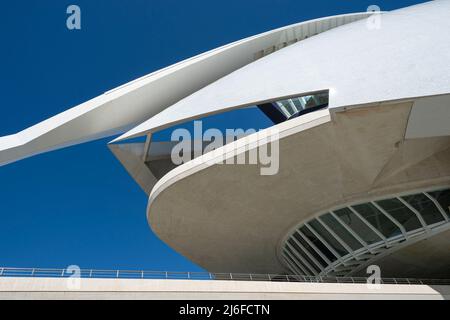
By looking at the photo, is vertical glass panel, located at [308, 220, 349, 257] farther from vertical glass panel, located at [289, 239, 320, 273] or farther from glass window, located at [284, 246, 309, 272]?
glass window, located at [284, 246, 309, 272]

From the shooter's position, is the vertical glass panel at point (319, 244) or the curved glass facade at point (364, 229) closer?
the curved glass facade at point (364, 229)

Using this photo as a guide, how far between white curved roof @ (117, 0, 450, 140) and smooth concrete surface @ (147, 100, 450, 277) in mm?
669

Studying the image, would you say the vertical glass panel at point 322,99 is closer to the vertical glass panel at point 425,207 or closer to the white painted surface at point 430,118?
the vertical glass panel at point 425,207

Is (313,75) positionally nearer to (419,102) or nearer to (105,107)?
(419,102)

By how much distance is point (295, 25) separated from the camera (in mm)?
22625

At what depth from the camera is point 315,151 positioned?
1362 cm

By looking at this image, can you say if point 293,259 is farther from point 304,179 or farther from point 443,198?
point 443,198

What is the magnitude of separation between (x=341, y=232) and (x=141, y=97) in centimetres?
1010

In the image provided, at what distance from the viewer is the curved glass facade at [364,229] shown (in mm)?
15773

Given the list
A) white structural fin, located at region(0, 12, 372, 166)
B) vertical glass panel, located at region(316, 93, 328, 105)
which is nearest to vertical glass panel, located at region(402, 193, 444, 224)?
vertical glass panel, located at region(316, 93, 328, 105)

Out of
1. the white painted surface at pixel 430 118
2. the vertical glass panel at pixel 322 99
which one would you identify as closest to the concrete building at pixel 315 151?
the white painted surface at pixel 430 118

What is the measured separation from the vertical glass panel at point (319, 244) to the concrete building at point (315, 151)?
5 cm
